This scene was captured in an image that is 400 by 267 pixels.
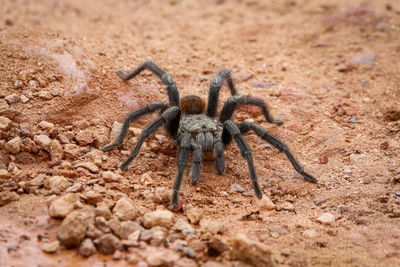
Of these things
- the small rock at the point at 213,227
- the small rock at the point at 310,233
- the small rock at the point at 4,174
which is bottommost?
the small rock at the point at 310,233

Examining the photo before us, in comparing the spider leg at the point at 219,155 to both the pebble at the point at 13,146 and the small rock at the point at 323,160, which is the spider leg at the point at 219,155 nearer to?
the small rock at the point at 323,160

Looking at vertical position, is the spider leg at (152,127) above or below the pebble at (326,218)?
above

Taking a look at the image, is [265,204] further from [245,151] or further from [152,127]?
[152,127]

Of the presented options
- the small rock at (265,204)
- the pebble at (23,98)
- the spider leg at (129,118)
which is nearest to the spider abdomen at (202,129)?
the spider leg at (129,118)

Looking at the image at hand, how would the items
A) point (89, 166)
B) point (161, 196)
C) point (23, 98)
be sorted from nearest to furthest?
point (161, 196), point (89, 166), point (23, 98)

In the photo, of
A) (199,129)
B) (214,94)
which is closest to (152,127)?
(199,129)

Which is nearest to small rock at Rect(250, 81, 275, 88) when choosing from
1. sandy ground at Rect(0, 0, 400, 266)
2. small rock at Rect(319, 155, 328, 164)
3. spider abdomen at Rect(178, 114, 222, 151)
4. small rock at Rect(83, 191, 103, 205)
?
sandy ground at Rect(0, 0, 400, 266)

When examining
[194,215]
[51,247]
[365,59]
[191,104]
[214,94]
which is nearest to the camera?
[51,247]

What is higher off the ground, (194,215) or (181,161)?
(181,161)
